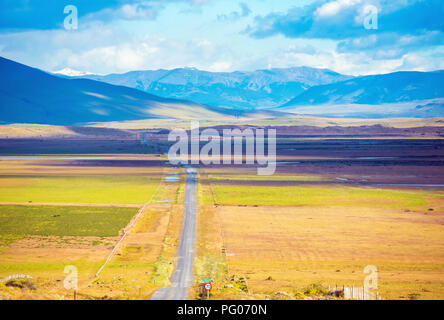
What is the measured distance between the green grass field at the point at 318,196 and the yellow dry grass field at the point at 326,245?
27 cm

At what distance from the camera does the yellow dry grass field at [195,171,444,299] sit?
3139 cm

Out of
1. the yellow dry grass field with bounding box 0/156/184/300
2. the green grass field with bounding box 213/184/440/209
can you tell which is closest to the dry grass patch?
the green grass field with bounding box 213/184/440/209

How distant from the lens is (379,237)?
44625mm

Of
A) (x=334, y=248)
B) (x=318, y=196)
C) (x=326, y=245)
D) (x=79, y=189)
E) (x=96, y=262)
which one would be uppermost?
(x=79, y=189)

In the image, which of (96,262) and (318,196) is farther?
(318,196)

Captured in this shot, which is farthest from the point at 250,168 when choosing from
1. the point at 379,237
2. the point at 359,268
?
the point at 359,268

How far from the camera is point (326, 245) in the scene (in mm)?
42125

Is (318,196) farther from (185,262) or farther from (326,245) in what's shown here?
(185,262)

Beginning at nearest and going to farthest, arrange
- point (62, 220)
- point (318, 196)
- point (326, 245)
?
1. point (326, 245)
2. point (62, 220)
3. point (318, 196)

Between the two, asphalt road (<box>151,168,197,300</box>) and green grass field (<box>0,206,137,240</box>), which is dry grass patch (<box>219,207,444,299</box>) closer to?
asphalt road (<box>151,168,197,300</box>)

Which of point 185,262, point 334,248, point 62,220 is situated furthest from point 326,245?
point 62,220

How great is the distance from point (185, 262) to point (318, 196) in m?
35.5

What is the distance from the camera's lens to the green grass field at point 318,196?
6288cm
